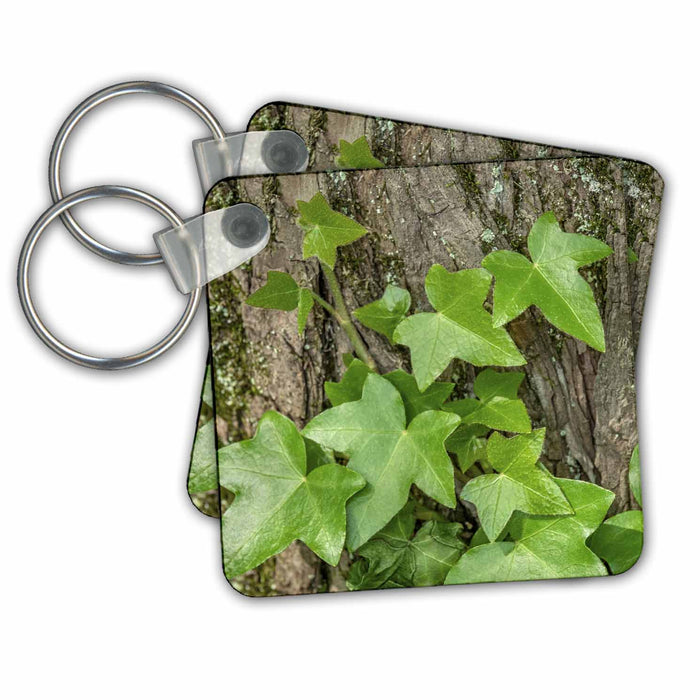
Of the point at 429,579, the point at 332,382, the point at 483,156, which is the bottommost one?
the point at 429,579

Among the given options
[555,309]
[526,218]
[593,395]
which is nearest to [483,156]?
[526,218]

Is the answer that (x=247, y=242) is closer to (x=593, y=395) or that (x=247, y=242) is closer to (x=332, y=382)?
(x=332, y=382)

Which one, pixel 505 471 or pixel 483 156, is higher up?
pixel 483 156

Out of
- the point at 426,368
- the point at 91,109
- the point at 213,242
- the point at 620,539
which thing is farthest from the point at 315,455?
the point at 91,109

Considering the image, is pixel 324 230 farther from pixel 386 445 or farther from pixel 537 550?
pixel 537 550

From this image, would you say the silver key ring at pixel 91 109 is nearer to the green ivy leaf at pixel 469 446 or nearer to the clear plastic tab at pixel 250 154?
the clear plastic tab at pixel 250 154

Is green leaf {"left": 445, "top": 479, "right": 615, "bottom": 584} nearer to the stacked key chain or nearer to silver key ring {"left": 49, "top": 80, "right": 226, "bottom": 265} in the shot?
the stacked key chain

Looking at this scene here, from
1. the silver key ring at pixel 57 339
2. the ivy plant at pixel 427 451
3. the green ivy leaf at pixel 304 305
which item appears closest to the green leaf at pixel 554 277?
the ivy plant at pixel 427 451

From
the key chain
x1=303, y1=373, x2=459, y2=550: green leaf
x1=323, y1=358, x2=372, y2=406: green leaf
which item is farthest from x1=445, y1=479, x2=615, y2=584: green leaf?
the key chain
